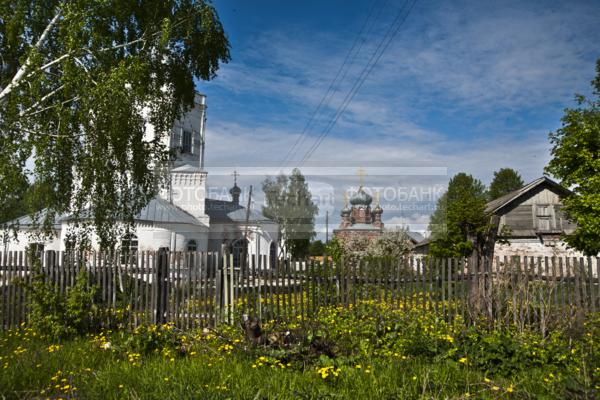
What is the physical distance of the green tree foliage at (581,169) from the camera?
17.6 meters

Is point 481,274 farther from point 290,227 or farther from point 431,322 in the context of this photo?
point 290,227

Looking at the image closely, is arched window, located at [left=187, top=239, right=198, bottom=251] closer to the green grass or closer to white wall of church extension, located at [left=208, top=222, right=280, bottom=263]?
white wall of church extension, located at [left=208, top=222, right=280, bottom=263]

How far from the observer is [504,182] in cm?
5488

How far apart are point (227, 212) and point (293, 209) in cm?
596

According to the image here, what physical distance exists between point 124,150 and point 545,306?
10.1 metres

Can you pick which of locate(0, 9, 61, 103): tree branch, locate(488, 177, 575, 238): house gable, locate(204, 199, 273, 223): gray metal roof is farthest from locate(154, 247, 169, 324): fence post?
locate(204, 199, 273, 223): gray metal roof

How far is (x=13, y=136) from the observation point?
943 cm

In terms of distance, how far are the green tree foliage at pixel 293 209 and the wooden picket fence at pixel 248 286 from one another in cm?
2988

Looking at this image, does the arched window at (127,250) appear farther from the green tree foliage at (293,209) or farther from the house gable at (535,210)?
the green tree foliage at (293,209)

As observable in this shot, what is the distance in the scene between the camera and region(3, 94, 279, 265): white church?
25.9 meters

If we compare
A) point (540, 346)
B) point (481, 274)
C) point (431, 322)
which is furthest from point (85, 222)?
point (540, 346)

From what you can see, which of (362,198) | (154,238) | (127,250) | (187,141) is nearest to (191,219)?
(154,238)

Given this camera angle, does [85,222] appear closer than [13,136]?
No

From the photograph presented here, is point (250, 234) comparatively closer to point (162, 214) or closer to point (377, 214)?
point (162, 214)
